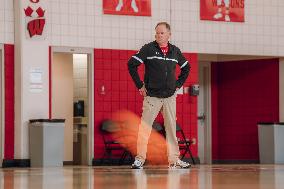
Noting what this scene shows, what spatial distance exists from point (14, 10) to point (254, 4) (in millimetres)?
5449

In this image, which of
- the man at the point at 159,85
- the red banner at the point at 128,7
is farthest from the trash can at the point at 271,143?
the man at the point at 159,85

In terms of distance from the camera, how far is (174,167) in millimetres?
11484

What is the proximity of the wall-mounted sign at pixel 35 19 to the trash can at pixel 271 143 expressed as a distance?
5442 mm

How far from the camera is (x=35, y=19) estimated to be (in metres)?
15.7

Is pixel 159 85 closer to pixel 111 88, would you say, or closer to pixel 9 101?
pixel 9 101

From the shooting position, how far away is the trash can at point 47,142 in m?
15.3

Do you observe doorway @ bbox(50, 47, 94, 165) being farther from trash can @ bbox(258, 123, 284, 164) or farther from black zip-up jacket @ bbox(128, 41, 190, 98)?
black zip-up jacket @ bbox(128, 41, 190, 98)

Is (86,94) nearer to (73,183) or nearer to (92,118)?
(92,118)

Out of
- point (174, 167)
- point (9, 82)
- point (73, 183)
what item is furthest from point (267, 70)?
point (73, 183)

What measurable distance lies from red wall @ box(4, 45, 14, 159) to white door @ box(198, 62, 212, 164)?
5358 millimetres

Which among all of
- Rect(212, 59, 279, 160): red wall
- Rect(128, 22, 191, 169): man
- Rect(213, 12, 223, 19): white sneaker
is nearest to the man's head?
Rect(128, 22, 191, 169): man

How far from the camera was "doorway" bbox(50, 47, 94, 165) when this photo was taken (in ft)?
54.4

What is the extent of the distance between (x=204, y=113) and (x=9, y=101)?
5709 millimetres

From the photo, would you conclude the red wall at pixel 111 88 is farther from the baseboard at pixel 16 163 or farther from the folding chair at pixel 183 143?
the baseboard at pixel 16 163
